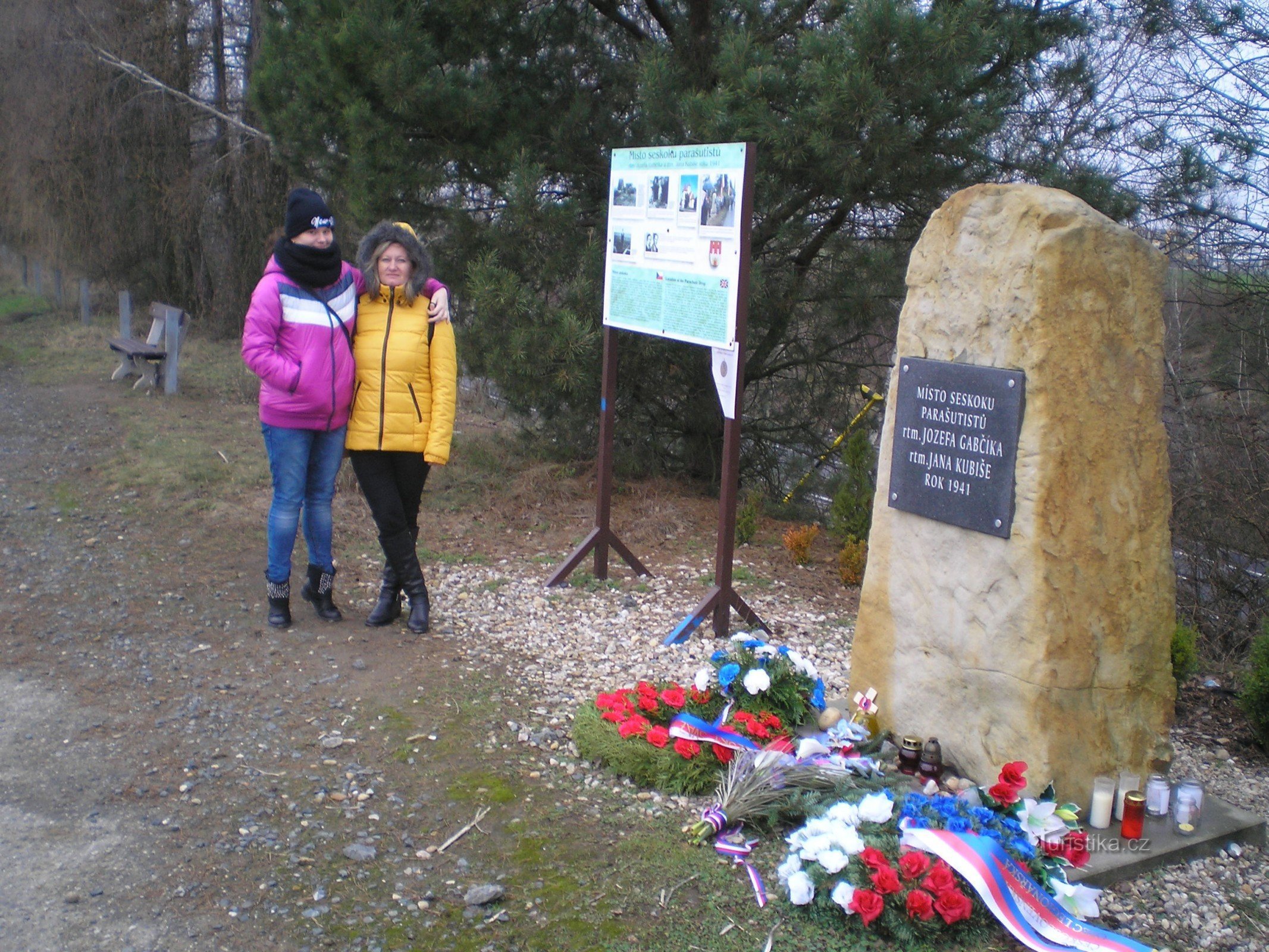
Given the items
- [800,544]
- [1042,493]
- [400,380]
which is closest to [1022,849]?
[1042,493]

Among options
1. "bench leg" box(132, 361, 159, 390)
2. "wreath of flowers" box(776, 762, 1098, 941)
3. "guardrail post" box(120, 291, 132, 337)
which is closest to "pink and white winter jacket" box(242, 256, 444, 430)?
"wreath of flowers" box(776, 762, 1098, 941)

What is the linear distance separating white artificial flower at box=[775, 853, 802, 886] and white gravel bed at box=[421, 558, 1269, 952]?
21.7 inches

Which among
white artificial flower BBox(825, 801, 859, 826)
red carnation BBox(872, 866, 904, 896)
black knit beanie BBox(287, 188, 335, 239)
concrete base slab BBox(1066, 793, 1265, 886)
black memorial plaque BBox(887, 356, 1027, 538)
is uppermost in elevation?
black knit beanie BBox(287, 188, 335, 239)

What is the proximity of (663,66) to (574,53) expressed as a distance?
1.52 meters

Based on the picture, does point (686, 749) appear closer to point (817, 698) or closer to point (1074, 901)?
point (817, 698)

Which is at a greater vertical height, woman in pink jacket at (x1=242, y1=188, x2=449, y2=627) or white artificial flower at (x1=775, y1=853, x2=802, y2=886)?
woman in pink jacket at (x1=242, y1=188, x2=449, y2=627)

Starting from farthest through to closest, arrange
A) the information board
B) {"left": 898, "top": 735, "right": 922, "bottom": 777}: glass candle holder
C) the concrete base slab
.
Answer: the information board
{"left": 898, "top": 735, "right": 922, "bottom": 777}: glass candle holder
the concrete base slab

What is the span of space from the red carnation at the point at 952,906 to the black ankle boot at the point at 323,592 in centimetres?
331

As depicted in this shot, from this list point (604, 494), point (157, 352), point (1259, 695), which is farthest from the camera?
point (157, 352)

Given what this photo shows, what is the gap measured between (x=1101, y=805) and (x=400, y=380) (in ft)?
10.8

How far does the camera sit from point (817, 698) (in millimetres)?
4230

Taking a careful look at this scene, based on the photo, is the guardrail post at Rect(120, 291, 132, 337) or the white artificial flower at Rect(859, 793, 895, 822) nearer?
the white artificial flower at Rect(859, 793, 895, 822)

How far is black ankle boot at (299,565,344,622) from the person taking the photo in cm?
527

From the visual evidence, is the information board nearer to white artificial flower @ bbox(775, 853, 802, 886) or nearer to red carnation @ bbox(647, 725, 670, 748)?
red carnation @ bbox(647, 725, 670, 748)
